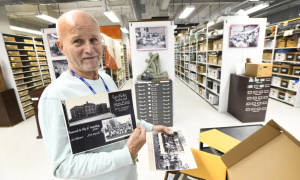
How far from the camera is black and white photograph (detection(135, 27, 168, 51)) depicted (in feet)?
11.2

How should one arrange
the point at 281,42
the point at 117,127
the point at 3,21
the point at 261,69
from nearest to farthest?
the point at 117,127, the point at 261,69, the point at 281,42, the point at 3,21

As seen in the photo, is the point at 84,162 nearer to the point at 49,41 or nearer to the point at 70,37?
the point at 70,37

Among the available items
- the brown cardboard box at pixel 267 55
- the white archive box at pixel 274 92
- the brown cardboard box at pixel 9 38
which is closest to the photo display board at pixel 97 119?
the brown cardboard box at pixel 9 38

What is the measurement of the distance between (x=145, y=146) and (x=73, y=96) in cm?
238

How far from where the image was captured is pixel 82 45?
2.38ft

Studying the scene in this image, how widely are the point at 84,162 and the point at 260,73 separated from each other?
367cm

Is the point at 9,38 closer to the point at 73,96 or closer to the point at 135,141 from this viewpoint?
the point at 73,96

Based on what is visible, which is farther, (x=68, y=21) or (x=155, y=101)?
(x=155, y=101)

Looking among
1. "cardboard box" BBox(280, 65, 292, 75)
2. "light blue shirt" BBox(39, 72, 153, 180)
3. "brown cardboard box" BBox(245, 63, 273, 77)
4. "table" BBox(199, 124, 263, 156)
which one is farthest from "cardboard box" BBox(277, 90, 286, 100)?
"light blue shirt" BBox(39, 72, 153, 180)

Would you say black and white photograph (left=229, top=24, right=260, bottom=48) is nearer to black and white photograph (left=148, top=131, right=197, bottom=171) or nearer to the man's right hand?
black and white photograph (left=148, top=131, right=197, bottom=171)

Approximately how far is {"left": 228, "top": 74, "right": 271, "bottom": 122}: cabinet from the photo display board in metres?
3.28

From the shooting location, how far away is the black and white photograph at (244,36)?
11.4 ft

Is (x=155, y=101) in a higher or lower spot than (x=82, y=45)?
lower

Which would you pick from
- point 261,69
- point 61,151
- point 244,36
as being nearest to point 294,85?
point 261,69
